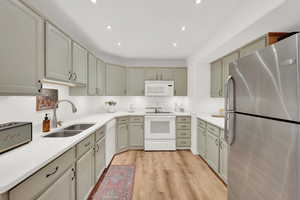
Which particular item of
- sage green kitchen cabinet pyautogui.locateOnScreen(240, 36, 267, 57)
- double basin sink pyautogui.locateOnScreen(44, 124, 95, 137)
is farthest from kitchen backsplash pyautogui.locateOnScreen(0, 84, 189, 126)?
sage green kitchen cabinet pyautogui.locateOnScreen(240, 36, 267, 57)

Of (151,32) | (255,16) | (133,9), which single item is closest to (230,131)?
(255,16)

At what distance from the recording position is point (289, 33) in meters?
1.51

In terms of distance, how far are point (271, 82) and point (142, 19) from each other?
69.5 inches

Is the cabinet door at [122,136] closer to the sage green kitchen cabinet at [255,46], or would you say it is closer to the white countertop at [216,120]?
the white countertop at [216,120]

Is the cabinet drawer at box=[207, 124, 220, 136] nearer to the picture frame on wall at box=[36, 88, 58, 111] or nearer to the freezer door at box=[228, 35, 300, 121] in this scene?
the freezer door at box=[228, 35, 300, 121]

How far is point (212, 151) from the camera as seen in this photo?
2.51 m

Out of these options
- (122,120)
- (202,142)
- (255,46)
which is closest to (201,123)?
(202,142)

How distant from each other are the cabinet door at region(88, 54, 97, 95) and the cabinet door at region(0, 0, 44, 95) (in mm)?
1241

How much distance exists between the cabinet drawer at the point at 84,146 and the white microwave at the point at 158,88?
7.28ft

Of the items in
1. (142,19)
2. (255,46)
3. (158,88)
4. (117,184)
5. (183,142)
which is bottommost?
(117,184)

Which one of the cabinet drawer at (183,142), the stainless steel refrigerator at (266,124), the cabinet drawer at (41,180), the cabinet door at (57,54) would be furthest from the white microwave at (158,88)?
the cabinet drawer at (41,180)

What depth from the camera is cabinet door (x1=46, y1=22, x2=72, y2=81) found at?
4.81ft

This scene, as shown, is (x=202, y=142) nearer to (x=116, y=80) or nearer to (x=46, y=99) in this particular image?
(x=116, y=80)

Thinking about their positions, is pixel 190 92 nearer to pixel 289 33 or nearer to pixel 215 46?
pixel 215 46
